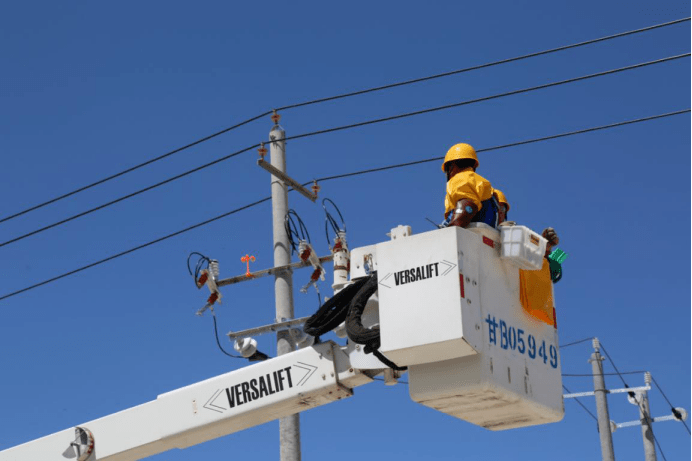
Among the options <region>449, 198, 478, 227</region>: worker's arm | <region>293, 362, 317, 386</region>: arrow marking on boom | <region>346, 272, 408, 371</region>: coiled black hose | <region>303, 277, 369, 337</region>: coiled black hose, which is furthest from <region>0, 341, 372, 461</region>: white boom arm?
<region>449, 198, 478, 227</region>: worker's arm

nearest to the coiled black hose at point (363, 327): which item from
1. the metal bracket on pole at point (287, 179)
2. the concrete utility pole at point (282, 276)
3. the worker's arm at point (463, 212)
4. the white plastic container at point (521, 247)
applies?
the worker's arm at point (463, 212)

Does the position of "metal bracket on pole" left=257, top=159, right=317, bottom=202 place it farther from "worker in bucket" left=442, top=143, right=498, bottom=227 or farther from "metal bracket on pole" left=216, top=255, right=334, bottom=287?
"worker in bucket" left=442, top=143, right=498, bottom=227

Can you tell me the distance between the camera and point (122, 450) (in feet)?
A: 33.5

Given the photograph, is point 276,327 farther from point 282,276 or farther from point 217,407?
point 217,407

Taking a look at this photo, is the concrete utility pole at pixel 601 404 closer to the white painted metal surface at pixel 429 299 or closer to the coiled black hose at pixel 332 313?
the coiled black hose at pixel 332 313

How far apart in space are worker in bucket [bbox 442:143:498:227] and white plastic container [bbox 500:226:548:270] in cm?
22

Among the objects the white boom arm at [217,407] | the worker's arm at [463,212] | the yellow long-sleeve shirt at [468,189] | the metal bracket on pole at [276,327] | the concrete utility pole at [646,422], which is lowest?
the white boom arm at [217,407]

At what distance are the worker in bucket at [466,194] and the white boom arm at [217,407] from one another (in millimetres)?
1297

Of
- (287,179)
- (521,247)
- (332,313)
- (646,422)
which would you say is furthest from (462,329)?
(646,422)

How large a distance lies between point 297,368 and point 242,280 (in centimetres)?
689

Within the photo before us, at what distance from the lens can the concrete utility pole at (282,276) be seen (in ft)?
48.5

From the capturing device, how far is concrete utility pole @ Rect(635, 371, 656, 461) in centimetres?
2562

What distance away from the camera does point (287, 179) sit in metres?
16.7

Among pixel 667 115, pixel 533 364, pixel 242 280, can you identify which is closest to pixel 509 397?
pixel 533 364
